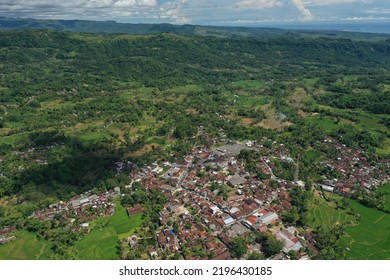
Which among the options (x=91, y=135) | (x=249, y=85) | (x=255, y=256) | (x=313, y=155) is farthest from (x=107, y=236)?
(x=249, y=85)

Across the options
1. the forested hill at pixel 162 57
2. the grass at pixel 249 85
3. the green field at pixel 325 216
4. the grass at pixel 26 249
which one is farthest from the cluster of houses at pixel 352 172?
the forested hill at pixel 162 57

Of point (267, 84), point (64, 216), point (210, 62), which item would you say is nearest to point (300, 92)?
point (267, 84)

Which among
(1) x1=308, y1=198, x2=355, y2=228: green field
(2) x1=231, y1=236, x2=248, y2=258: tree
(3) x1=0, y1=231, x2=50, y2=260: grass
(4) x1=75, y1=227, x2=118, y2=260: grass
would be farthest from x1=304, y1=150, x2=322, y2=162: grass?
(3) x1=0, y1=231, x2=50, y2=260: grass

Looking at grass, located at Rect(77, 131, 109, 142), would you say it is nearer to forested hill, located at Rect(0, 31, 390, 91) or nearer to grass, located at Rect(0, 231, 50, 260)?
grass, located at Rect(0, 231, 50, 260)

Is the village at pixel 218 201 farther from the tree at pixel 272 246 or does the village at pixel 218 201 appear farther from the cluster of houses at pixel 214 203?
the tree at pixel 272 246

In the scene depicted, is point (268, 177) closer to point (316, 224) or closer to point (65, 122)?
point (316, 224)

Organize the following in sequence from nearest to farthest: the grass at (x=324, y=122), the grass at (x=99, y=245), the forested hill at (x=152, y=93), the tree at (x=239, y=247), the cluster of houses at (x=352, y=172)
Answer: the tree at (x=239, y=247) → the grass at (x=99, y=245) → the cluster of houses at (x=352, y=172) → the forested hill at (x=152, y=93) → the grass at (x=324, y=122)
